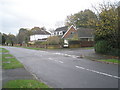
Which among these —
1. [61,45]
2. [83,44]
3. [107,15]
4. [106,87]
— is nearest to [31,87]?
[106,87]

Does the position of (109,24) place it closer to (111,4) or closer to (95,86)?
(111,4)

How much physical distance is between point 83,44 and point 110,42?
19564 mm

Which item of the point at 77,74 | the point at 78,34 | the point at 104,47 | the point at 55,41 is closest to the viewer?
the point at 77,74

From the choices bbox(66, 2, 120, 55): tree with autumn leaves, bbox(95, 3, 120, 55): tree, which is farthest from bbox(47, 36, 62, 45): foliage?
bbox(95, 3, 120, 55): tree

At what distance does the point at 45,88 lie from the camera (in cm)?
543

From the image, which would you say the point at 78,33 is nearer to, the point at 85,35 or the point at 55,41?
the point at 85,35

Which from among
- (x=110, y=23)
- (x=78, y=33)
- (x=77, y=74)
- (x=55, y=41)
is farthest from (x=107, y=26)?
(x=78, y=33)

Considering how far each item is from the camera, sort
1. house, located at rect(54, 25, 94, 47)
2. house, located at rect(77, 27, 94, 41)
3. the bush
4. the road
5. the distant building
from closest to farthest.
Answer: the road, the bush, house, located at rect(54, 25, 94, 47), house, located at rect(77, 27, 94, 41), the distant building

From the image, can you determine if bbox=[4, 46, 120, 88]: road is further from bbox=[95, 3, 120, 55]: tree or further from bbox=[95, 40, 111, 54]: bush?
bbox=[95, 40, 111, 54]: bush

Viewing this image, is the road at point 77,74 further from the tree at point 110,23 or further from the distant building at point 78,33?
the distant building at point 78,33

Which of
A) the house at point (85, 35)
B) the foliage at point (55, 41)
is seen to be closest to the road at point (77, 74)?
the foliage at point (55, 41)

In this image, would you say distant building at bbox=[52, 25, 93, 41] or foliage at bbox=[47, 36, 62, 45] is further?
distant building at bbox=[52, 25, 93, 41]

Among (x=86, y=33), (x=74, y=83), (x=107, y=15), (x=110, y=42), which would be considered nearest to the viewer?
(x=74, y=83)

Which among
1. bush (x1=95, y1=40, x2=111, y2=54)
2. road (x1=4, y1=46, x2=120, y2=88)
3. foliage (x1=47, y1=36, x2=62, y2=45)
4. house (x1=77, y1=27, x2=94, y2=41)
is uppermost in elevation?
house (x1=77, y1=27, x2=94, y2=41)
